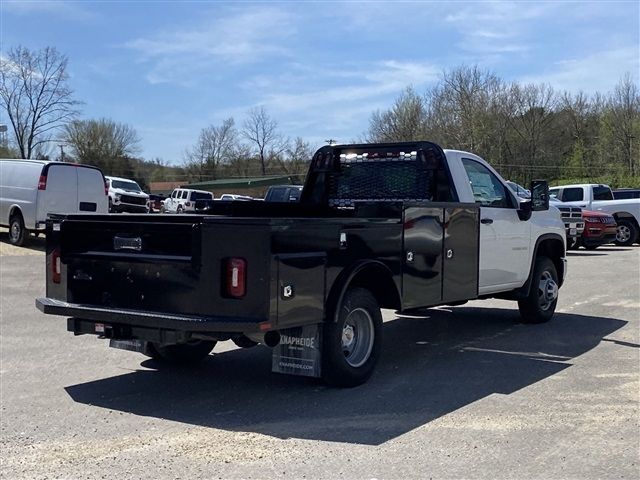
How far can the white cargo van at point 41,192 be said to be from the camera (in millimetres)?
18516

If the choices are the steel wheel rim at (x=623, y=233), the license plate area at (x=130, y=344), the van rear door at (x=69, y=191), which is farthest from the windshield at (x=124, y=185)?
the license plate area at (x=130, y=344)

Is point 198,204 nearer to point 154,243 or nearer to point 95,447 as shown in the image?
point 154,243

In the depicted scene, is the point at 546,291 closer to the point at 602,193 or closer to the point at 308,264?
the point at 308,264

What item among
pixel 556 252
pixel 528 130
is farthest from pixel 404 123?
pixel 556 252

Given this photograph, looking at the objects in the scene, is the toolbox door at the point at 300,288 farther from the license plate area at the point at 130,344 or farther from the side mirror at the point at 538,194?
the side mirror at the point at 538,194

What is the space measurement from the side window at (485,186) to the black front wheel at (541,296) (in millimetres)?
1288

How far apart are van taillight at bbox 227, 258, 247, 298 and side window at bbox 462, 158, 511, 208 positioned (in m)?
3.86

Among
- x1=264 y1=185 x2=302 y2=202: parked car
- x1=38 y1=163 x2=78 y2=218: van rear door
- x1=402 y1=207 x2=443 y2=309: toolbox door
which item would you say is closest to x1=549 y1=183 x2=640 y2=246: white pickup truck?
x1=264 y1=185 x2=302 y2=202: parked car

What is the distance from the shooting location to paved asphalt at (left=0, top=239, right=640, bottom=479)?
16.0 feet

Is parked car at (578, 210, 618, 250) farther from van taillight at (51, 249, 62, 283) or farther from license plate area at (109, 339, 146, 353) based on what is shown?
van taillight at (51, 249, 62, 283)

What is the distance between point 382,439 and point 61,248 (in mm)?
3411

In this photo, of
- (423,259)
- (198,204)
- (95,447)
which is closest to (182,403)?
(95,447)

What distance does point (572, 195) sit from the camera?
89.1 ft

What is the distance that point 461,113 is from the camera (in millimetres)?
59406
